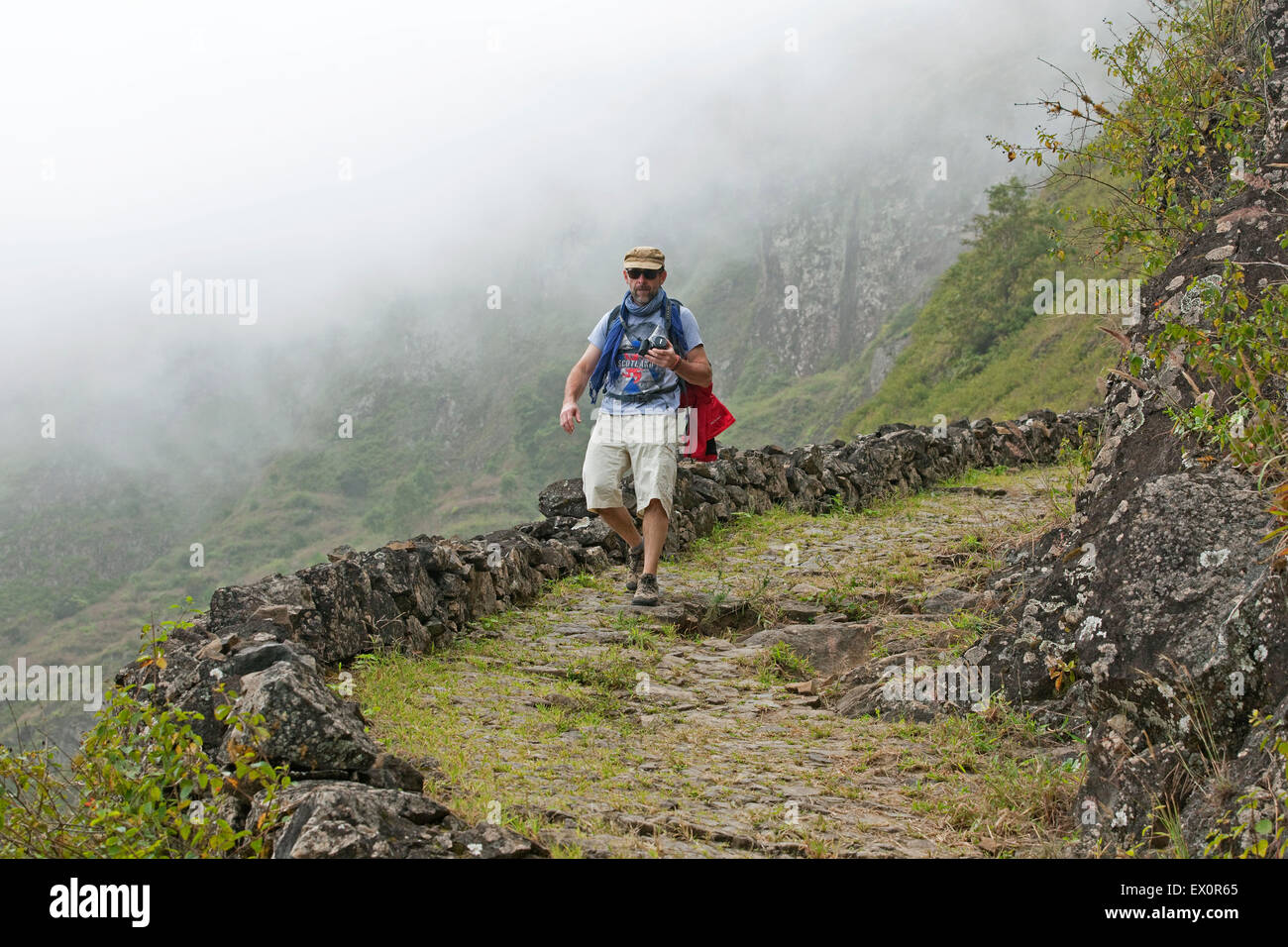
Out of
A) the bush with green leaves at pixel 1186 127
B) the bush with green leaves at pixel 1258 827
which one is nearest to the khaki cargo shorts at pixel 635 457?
the bush with green leaves at pixel 1186 127

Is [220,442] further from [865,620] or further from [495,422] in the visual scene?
[865,620]

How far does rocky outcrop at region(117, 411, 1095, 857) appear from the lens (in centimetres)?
310

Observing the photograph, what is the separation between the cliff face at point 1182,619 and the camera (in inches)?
125

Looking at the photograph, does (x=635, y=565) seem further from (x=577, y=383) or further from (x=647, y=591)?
(x=577, y=383)

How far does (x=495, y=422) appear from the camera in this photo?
450 feet

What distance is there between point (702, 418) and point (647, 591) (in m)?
1.39

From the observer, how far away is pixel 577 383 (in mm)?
A: 7848

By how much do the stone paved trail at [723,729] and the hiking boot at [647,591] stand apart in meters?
0.14

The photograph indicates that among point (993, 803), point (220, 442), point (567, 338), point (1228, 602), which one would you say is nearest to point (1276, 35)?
point (1228, 602)

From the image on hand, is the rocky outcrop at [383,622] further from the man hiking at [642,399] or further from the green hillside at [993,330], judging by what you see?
the green hillside at [993,330]

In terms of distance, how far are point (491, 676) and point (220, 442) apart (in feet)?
586

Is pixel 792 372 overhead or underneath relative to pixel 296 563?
overhead

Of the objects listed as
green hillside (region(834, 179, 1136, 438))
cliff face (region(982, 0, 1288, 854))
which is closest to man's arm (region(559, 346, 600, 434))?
cliff face (region(982, 0, 1288, 854))

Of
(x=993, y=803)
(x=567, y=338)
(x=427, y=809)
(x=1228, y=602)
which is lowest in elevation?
(x=993, y=803)
